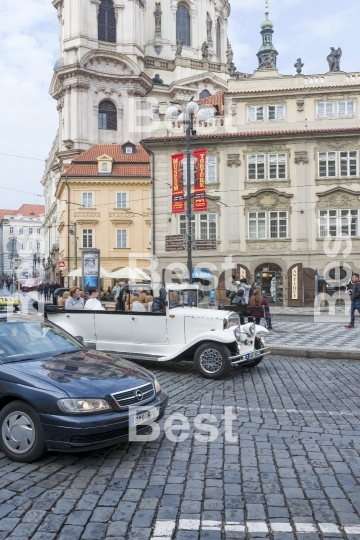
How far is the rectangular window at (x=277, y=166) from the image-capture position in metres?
34.8

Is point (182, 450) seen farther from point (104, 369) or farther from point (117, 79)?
point (117, 79)

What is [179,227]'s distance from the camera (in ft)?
116

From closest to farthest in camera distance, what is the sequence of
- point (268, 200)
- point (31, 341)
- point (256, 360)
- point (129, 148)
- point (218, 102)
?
1. point (31, 341)
2. point (256, 360)
3. point (268, 200)
4. point (218, 102)
5. point (129, 148)

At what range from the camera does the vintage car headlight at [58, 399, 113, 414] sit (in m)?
5.20

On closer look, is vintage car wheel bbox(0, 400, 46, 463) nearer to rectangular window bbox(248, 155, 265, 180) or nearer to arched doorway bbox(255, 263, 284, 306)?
arched doorway bbox(255, 263, 284, 306)

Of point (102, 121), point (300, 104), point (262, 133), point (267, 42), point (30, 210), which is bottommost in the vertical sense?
point (262, 133)

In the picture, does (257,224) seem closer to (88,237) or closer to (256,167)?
(256,167)

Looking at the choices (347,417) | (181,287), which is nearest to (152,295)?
(181,287)

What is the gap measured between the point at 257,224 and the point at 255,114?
7.30m

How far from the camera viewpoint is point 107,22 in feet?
215

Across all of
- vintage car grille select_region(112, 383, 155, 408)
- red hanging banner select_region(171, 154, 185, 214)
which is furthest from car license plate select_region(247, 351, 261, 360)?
red hanging banner select_region(171, 154, 185, 214)

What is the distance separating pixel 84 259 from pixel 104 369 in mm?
22086

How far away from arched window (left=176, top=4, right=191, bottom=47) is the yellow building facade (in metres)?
31.7

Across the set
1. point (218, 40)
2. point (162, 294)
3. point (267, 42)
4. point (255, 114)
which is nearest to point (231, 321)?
point (162, 294)
